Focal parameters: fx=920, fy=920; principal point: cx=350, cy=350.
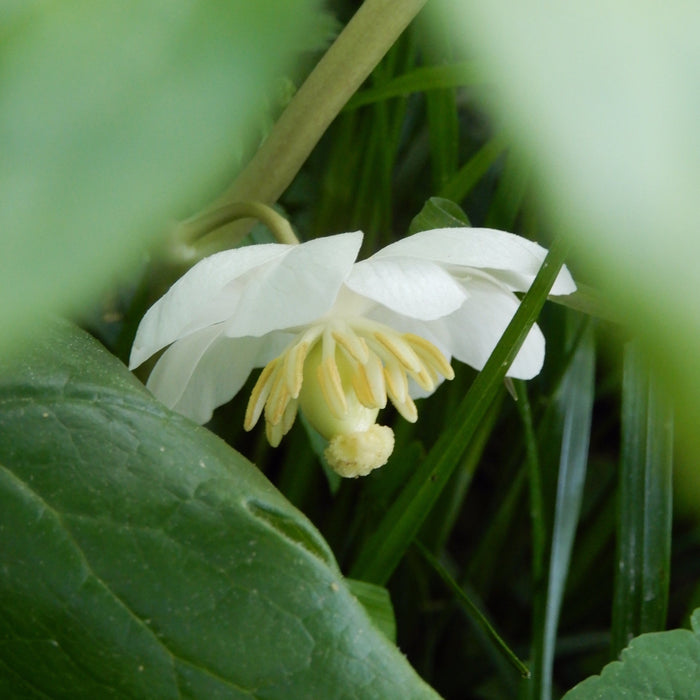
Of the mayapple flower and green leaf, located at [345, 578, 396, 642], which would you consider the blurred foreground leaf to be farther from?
green leaf, located at [345, 578, 396, 642]

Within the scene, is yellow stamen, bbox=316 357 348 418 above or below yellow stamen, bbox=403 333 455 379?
below

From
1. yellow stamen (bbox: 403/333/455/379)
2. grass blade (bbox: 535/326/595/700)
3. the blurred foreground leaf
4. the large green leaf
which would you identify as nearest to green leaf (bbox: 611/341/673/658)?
grass blade (bbox: 535/326/595/700)

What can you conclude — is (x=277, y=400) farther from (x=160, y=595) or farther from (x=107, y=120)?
(x=107, y=120)

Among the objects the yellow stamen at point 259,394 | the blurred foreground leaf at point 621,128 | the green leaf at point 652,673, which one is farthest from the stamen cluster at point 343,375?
the blurred foreground leaf at point 621,128

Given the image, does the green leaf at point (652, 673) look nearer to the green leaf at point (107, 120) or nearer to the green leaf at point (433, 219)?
the green leaf at point (433, 219)

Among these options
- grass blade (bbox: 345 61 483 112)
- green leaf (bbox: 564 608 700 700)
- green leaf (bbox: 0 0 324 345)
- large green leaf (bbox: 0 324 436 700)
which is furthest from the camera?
grass blade (bbox: 345 61 483 112)

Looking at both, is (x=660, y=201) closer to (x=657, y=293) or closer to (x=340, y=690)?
(x=657, y=293)
